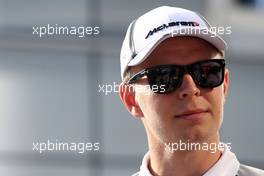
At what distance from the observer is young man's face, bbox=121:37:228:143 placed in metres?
1.06

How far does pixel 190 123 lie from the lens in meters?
1.07

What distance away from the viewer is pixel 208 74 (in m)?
1.07

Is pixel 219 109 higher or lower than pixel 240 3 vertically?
lower

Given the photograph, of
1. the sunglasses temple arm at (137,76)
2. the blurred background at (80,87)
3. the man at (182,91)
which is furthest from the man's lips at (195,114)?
the blurred background at (80,87)

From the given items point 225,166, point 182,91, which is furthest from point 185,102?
point 225,166

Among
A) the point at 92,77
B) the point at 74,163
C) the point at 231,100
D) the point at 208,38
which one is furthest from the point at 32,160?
the point at 208,38

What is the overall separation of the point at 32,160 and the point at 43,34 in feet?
0.85

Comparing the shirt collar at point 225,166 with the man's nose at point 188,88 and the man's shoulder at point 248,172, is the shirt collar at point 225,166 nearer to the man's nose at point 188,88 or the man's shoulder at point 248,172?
the man's shoulder at point 248,172

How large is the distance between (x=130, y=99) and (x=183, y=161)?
150 mm

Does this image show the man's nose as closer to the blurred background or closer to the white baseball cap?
the white baseball cap

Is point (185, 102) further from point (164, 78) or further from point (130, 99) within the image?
point (130, 99)

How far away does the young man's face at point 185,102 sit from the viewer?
1064 millimetres

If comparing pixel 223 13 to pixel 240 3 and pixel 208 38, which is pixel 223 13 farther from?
pixel 208 38

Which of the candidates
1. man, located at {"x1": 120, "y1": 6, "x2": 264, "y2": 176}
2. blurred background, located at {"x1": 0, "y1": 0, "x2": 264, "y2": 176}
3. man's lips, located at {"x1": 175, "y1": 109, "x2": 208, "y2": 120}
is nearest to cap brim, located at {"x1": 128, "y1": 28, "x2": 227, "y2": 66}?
man, located at {"x1": 120, "y1": 6, "x2": 264, "y2": 176}
